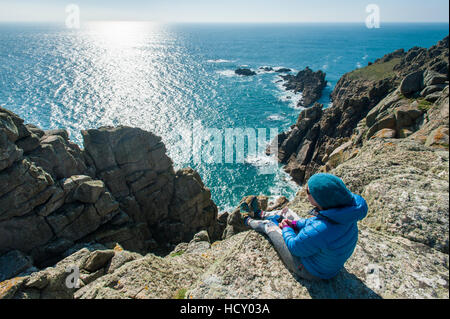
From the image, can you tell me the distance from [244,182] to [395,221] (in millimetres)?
54099

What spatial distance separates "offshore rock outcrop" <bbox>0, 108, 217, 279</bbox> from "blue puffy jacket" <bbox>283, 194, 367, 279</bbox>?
2461 centimetres

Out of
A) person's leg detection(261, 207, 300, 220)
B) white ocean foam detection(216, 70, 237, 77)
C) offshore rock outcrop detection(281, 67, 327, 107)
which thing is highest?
white ocean foam detection(216, 70, 237, 77)

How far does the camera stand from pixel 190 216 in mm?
39594

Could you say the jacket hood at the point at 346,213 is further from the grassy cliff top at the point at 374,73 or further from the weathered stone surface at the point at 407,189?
the grassy cliff top at the point at 374,73

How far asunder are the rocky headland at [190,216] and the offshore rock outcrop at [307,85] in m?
52.5

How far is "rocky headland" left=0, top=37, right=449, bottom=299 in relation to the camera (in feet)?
23.8

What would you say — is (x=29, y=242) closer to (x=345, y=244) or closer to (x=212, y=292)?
(x=212, y=292)

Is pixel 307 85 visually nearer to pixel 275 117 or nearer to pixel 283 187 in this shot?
pixel 275 117

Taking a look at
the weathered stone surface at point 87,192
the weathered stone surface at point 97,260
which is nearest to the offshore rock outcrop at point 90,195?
the weathered stone surface at point 87,192

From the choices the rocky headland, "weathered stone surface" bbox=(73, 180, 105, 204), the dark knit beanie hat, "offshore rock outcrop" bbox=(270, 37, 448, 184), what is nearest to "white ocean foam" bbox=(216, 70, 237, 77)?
"offshore rock outcrop" bbox=(270, 37, 448, 184)

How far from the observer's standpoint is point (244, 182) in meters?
62.6

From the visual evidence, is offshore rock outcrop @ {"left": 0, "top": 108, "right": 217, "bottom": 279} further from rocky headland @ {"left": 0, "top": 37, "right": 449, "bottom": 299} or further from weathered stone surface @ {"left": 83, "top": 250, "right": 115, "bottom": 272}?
weathered stone surface @ {"left": 83, "top": 250, "right": 115, "bottom": 272}

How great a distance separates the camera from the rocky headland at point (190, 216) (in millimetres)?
7242
